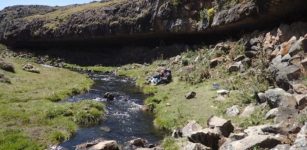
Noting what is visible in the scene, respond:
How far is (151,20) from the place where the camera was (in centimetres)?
6869

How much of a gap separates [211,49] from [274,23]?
28.4 feet

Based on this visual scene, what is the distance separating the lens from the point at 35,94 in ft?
127

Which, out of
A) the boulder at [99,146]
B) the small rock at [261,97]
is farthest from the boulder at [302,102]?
the boulder at [99,146]

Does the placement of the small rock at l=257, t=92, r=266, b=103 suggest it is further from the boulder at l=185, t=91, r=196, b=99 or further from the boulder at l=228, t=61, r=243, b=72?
the boulder at l=228, t=61, r=243, b=72

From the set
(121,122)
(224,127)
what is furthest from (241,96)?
(121,122)

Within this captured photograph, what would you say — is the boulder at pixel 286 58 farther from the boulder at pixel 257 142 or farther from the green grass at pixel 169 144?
the boulder at pixel 257 142

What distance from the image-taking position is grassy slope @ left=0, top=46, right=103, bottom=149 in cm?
2447

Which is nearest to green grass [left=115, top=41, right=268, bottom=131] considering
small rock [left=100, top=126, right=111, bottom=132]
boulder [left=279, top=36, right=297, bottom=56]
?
boulder [left=279, top=36, right=297, bottom=56]

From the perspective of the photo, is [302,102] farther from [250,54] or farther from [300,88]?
[250,54]

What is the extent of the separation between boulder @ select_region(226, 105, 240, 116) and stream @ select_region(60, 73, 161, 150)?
4.86 metres

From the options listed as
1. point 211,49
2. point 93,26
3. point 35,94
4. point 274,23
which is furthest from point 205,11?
point 93,26

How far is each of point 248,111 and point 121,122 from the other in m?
9.32

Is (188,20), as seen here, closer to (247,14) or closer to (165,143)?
(247,14)

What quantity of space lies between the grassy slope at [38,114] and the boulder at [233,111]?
9.50 meters
